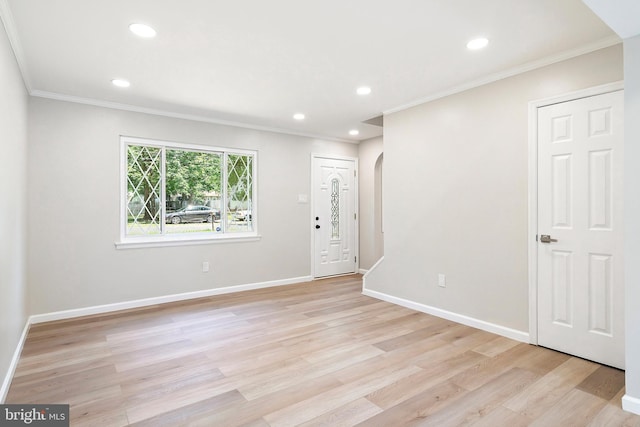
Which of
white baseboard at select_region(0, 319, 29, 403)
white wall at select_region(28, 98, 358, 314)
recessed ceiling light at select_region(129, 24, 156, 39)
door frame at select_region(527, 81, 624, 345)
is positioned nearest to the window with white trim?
white wall at select_region(28, 98, 358, 314)

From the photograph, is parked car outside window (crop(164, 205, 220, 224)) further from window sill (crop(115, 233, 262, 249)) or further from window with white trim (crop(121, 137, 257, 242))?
window sill (crop(115, 233, 262, 249))

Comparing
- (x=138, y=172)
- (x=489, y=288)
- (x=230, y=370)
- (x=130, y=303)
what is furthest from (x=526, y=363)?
(x=138, y=172)

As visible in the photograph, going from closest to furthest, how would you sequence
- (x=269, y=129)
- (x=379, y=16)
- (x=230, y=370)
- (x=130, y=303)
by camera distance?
(x=379, y=16)
(x=230, y=370)
(x=130, y=303)
(x=269, y=129)

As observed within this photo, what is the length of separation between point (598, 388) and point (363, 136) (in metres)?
4.54

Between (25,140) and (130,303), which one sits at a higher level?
(25,140)

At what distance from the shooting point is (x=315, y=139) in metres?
5.80

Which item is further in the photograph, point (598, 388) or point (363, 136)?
point (363, 136)

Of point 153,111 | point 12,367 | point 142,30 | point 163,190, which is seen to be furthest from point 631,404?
point 153,111

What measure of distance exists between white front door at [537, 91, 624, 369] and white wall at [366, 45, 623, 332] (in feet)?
0.55

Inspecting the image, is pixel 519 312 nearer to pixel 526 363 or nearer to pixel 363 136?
pixel 526 363

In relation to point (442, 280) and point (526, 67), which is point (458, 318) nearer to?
point (442, 280)

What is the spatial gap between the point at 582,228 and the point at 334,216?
3827 mm

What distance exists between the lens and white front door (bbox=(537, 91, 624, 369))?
2.57m

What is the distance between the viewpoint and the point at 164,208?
4.49m
